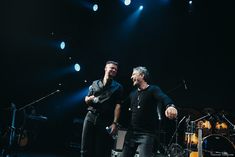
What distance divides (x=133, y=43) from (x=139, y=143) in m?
5.25

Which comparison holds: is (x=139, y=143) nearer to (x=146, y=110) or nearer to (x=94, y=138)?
(x=146, y=110)

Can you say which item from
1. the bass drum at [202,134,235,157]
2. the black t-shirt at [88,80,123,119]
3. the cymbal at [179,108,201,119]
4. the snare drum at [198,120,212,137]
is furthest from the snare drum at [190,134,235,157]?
the black t-shirt at [88,80,123,119]

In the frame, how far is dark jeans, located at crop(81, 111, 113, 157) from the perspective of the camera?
3.61 metres

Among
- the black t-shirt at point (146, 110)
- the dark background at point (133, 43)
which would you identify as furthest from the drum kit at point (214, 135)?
the black t-shirt at point (146, 110)

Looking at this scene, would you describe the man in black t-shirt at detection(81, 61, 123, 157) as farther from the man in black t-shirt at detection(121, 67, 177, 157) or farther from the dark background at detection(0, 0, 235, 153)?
the dark background at detection(0, 0, 235, 153)

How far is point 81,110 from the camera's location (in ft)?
29.7

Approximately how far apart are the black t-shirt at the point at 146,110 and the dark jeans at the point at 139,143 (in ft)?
0.23

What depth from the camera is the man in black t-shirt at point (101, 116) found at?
3625 mm

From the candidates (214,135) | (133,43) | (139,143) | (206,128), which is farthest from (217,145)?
(139,143)

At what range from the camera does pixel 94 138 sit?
3664mm

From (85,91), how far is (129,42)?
6.44 feet

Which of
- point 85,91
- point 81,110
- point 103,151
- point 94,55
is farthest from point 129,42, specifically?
point 103,151

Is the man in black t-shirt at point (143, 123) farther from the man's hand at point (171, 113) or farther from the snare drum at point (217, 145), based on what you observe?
the snare drum at point (217, 145)

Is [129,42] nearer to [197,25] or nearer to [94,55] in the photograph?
[94,55]
